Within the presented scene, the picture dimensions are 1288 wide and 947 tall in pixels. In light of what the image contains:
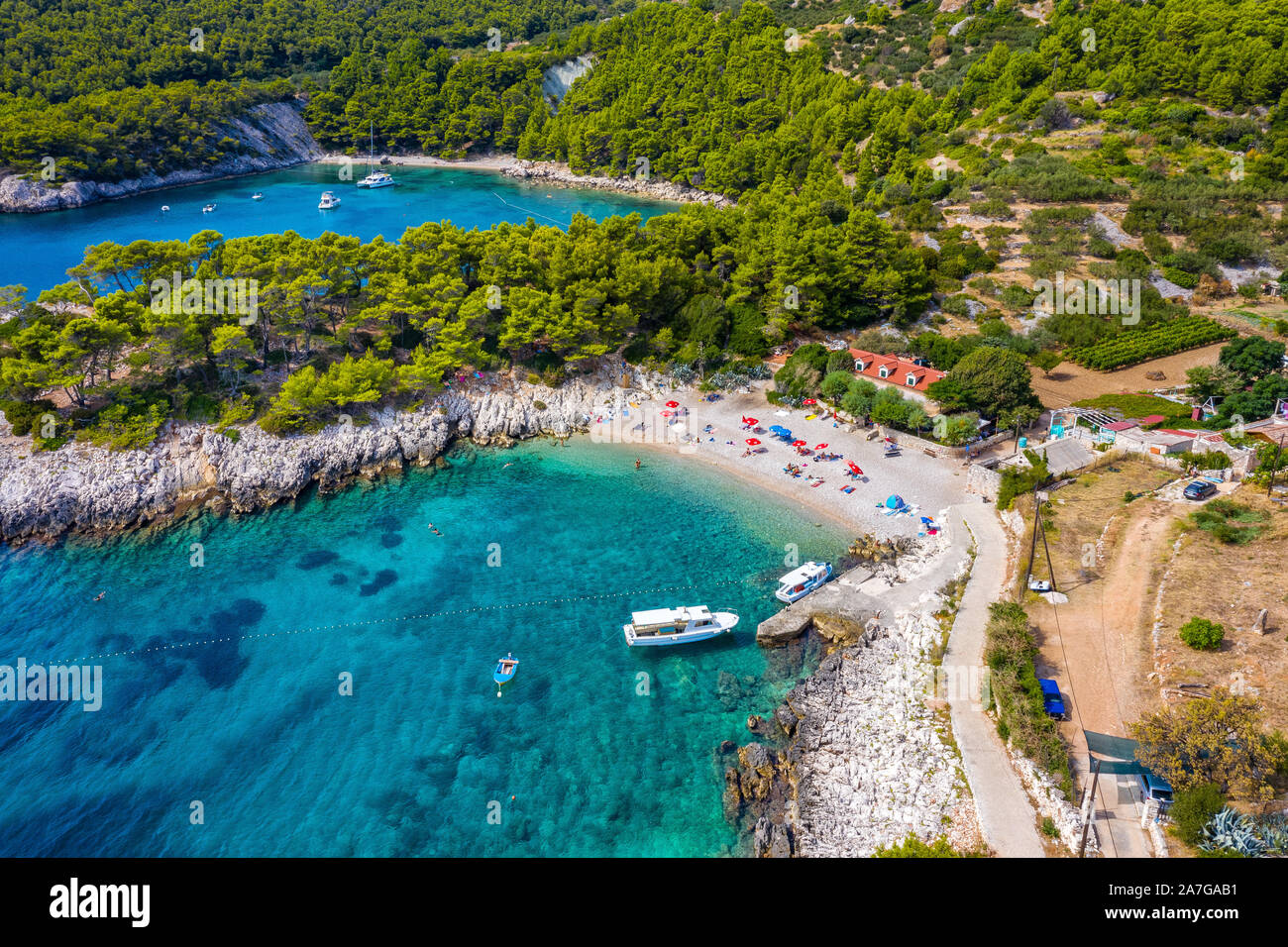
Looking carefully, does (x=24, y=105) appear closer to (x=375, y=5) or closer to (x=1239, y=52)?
(x=375, y=5)

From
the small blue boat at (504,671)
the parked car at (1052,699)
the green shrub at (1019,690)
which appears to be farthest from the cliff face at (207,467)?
the parked car at (1052,699)

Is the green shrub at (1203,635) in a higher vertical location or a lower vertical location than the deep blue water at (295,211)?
lower

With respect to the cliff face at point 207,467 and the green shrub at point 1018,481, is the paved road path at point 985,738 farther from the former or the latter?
the cliff face at point 207,467

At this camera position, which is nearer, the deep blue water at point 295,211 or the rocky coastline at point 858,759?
the rocky coastline at point 858,759

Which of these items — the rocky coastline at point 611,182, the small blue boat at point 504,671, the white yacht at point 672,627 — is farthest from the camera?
the rocky coastline at point 611,182

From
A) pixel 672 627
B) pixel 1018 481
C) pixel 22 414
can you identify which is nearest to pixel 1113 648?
pixel 1018 481

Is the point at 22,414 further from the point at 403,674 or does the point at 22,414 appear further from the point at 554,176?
the point at 554,176
